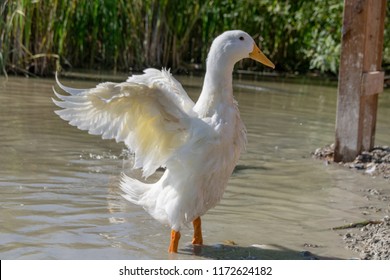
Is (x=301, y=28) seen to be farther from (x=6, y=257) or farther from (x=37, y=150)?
(x=6, y=257)

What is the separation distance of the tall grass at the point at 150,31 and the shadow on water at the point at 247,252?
7782mm

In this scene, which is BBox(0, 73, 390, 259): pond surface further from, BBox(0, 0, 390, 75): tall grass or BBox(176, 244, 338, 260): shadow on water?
BBox(0, 0, 390, 75): tall grass

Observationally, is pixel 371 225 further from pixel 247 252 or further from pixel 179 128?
pixel 179 128

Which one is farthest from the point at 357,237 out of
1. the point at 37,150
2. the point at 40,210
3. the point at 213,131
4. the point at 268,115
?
the point at 268,115

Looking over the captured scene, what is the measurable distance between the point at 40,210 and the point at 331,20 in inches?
476

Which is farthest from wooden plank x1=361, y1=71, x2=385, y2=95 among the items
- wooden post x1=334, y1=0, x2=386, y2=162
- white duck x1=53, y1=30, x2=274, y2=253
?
white duck x1=53, y1=30, x2=274, y2=253

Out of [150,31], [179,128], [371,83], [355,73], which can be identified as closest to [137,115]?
[179,128]

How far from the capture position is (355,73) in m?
8.20

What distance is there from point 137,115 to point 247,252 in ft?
3.76

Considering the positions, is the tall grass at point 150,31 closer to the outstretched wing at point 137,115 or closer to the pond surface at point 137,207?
the pond surface at point 137,207

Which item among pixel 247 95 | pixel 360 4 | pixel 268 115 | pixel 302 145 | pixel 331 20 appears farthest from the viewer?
pixel 331 20

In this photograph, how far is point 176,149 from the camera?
206 inches

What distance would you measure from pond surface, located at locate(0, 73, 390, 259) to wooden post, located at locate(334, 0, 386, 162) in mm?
315

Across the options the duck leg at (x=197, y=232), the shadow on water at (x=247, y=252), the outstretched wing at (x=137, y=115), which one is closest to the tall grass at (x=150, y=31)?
the outstretched wing at (x=137, y=115)
